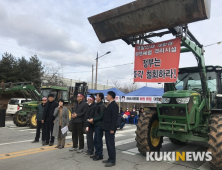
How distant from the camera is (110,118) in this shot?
5242mm

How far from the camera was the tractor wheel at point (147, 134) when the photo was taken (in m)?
5.70

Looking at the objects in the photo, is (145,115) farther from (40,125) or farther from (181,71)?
(40,125)

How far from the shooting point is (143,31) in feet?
16.3

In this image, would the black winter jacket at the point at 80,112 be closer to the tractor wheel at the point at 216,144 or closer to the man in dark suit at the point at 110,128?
the man in dark suit at the point at 110,128

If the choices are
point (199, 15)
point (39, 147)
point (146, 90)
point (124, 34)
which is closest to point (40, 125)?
point (39, 147)

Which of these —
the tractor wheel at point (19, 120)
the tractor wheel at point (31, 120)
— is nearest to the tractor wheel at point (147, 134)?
the tractor wheel at point (31, 120)

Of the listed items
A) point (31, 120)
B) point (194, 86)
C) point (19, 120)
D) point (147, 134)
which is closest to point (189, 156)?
point (147, 134)

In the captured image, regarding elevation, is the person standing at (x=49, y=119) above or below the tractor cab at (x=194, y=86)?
below

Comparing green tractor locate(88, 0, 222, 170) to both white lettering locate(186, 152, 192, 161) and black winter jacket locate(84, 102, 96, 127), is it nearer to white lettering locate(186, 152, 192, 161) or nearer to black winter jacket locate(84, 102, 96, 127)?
white lettering locate(186, 152, 192, 161)

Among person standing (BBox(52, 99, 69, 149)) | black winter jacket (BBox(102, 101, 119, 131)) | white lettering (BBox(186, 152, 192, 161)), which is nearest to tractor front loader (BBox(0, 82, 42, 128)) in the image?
person standing (BBox(52, 99, 69, 149))

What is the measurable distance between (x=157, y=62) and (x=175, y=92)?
38.8 inches

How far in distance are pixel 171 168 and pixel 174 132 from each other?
3.09ft

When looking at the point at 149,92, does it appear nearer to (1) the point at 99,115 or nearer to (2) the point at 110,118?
(1) the point at 99,115

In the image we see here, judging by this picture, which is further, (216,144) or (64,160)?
(64,160)
